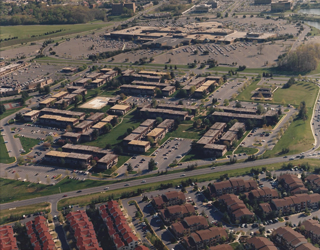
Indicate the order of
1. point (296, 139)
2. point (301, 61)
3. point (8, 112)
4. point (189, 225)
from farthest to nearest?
1. point (301, 61)
2. point (8, 112)
3. point (296, 139)
4. point (189, 225)

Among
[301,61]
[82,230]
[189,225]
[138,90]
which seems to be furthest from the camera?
[301,61]

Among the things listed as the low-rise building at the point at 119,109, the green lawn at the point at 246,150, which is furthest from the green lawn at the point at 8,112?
the green lawn at the point at 246,150

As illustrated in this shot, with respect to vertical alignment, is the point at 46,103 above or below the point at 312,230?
above

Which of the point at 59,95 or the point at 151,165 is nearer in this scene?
the point at 151,165

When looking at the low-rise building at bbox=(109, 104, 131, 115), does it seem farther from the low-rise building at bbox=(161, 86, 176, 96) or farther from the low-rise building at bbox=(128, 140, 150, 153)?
the low-rise building at bbox=(128, 140, 150, 153)

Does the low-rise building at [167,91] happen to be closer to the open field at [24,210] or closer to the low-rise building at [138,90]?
the low-rise building at [138,90]

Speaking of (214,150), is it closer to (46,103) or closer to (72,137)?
(72,137)

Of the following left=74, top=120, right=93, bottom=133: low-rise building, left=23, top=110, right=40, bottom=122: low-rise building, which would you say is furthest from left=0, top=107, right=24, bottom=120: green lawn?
left=74, top=120, right=93, bottom=133: low-rise building

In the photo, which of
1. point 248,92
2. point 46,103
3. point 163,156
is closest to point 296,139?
point 163,156
